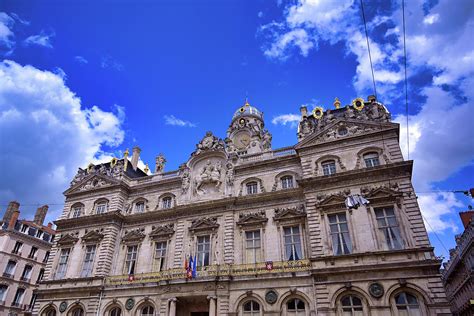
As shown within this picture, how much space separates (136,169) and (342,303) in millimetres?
28206

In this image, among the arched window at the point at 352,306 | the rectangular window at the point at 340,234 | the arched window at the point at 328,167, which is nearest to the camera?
the arched window at the point at 352,306

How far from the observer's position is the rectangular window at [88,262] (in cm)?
2991

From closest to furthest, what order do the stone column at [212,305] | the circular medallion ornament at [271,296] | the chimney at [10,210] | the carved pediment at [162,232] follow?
1. the circular medallion ornament at [271,296]
2. the stone column at [212,305]
3. the carved pediment at [162,232]
4. the chimney at [10,210]

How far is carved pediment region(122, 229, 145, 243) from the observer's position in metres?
30.4

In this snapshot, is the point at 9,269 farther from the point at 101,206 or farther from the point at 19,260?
the point at 101,206

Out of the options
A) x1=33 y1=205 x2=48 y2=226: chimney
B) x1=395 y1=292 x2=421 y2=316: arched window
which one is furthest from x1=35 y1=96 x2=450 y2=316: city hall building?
x1=33 y1=205 x2=48 y2=226: chimney

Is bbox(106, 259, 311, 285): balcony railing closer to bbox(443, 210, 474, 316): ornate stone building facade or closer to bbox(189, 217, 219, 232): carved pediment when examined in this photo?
bbox(189, 217, 219, 232): carved pediment

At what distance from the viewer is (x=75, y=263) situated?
1209 inches

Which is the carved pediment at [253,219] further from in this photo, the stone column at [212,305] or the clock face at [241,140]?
the clock face at [241,140]

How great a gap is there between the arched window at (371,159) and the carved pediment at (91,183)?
82.6ft

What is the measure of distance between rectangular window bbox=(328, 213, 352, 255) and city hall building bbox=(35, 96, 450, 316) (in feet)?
0.24

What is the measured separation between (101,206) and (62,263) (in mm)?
6326

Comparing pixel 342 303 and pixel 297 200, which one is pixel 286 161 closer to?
pixel 297 200

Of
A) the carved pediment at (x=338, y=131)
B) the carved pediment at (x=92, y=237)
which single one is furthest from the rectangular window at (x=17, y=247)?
the carved pediment at (x=338, y=131)
